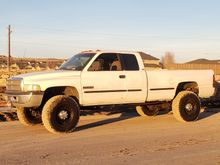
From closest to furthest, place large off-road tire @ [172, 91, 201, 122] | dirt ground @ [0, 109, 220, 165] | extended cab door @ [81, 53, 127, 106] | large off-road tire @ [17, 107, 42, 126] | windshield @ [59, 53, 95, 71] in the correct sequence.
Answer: dirt ground @ [0, 109, 220, 165] → extended cab door @ [81, 53, 127, 106] → windshield @ [59, 53, 95, 71] → large off-road tire @ [17, 107, 42, 126] → large off-road tire @ [172, 91, 201, 122]

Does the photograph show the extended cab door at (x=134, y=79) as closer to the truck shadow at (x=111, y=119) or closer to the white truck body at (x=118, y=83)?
the white truck body at (x=118, y=83)

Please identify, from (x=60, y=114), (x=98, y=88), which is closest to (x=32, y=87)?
(x=60, y=114)

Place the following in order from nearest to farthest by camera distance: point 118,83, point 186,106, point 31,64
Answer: point 118,83, point 186,106, point 31,64

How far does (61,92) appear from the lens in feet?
36.6

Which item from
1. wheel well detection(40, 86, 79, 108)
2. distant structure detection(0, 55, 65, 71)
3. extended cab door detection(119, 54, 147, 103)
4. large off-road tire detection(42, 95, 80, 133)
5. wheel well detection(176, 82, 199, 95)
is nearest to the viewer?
large off-road tire detection(42, 95, 80, 133)

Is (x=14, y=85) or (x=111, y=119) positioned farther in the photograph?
(x=111, y=119)

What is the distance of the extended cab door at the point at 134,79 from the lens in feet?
38.9

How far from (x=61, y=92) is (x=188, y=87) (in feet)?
13.9

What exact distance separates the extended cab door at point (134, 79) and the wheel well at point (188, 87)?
157 cm

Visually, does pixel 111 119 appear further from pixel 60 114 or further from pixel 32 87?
pixel 32 87

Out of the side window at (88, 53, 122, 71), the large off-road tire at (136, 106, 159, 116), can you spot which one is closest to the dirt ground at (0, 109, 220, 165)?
the large off-road tire at (136, 106, 159, 116)

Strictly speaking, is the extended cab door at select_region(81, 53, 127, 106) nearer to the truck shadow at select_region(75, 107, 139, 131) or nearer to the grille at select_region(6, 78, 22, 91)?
the truck shadow at select_region(75, 107, 139, 131)

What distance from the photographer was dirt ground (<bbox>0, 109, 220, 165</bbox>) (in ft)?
25.4

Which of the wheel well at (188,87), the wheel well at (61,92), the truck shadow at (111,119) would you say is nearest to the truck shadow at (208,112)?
the wheel well at (188,87)
